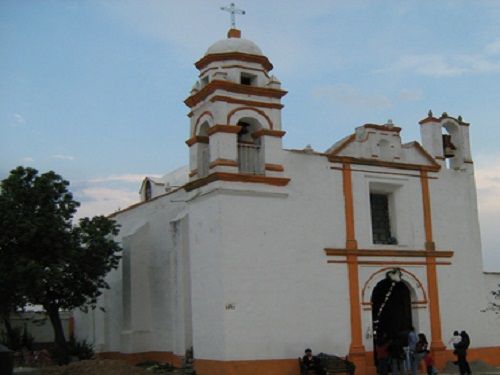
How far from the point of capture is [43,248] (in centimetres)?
2142

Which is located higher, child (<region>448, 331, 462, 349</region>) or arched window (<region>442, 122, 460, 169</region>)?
arched window (<region>442, 122, 460, 169</region>)

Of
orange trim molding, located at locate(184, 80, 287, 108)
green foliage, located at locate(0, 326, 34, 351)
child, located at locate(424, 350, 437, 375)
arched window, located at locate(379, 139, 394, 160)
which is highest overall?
orange trim molding, located at locate(184, 80, 287, 108)

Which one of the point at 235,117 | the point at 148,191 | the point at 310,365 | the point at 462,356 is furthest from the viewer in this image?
the point at 148,191

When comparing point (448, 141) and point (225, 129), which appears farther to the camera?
point (448, 141)

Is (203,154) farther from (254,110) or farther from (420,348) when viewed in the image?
(420,348)

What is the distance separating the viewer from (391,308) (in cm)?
2233

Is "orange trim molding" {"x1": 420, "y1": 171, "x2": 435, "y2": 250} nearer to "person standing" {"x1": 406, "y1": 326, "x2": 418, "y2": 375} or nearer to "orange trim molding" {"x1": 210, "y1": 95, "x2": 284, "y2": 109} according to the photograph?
"person standing" {"x1": 406, "y1": 326, "x2": 418, "y2": 375}

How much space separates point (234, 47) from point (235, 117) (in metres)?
2.29

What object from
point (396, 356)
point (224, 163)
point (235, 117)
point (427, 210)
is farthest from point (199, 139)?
point (396, 356)

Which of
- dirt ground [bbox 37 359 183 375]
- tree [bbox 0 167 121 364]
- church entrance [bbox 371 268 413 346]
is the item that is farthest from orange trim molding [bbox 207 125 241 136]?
dirt ground [bbox 37 359 183 375]

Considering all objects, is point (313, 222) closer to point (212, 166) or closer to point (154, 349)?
point (212, 166)

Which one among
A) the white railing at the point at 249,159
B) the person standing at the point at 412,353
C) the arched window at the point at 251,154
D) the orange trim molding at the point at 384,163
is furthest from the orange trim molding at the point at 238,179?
the person standing at the point at 412,353

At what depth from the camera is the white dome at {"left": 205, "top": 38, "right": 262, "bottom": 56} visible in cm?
2075

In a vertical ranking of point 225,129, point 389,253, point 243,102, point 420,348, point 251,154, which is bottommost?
point 420,348
